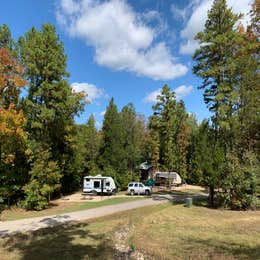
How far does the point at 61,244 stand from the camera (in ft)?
29.1

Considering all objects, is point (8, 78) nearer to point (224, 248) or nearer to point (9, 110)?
point (9, 110)

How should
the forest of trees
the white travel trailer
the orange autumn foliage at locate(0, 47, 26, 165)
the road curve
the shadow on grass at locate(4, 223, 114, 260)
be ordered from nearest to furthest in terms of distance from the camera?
Answer: the shadow on grass at locate(4, 223, 114, 260) < the road curve < the orange autumn foliage at locate(0, 47, 26, 165) < the forest of trees < the white travel trailer

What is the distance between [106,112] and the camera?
34344 mm

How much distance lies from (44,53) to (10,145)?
7740 millimetres

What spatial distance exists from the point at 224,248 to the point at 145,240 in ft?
9.81

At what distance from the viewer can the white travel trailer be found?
2805 cm

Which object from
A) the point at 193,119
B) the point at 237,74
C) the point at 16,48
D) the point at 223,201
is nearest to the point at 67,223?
the point at 223,201

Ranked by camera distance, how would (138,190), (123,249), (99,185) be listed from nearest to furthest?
(123,249)
(138,190)
(99,185)

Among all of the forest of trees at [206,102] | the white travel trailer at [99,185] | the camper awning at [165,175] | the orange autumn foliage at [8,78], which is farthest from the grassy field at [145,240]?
the camper awning at [165,175]

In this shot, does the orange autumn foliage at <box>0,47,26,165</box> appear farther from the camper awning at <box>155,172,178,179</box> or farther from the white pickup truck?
the camper awning at <box>155,172,178,179</box>

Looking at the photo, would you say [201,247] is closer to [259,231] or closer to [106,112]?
[259,231]

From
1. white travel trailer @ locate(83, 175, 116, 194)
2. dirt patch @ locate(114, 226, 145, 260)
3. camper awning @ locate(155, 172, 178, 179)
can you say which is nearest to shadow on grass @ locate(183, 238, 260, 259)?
dirt patch @ locate(114, 226, 145, 260)

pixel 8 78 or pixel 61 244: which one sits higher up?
pixel 8 78

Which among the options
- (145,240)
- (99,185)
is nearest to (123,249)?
(145,240)
